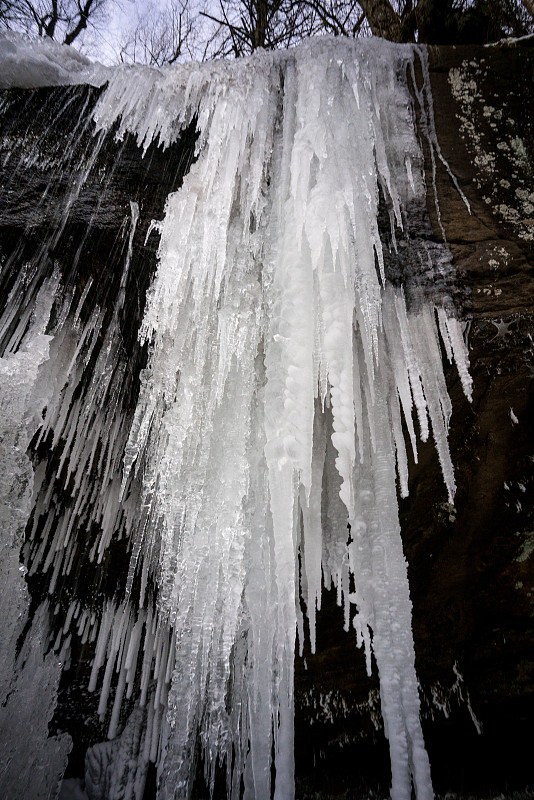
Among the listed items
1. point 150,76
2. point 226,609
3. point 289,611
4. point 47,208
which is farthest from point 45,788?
point 150,76

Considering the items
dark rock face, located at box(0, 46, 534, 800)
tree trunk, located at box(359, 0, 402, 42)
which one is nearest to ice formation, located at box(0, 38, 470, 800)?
dark rock face, located at box(0, 46, 534, 800)

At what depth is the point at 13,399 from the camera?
2.92m

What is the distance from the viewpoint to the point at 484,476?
256 cm

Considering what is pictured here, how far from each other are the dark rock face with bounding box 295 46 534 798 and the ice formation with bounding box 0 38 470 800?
0.18 m

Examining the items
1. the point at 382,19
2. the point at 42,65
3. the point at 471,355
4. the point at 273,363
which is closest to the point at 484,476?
the point at 471,355

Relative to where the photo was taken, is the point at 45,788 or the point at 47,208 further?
the point at 45,788

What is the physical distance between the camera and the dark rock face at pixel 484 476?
234cm

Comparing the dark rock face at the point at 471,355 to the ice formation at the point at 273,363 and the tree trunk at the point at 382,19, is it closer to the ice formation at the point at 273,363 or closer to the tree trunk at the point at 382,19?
the ice formation at the point at 273,363

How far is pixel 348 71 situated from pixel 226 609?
311 cm

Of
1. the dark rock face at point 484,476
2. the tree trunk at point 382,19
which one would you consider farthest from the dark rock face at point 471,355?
the tree trunk at point 382,19

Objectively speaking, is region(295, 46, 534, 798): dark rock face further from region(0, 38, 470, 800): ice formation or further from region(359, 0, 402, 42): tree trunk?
region(359, 0, 402, 42): tree trunk

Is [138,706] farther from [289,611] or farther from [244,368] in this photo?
[244,368]

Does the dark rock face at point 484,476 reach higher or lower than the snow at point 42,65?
lower

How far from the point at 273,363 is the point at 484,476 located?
1439 mm
